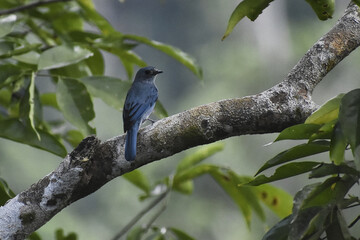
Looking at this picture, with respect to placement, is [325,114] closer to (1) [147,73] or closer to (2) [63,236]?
(2) [63,236]

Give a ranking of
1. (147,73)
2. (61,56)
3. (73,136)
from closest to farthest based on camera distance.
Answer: (61,56)
(73,136)
(147,73)

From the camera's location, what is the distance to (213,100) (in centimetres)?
1552

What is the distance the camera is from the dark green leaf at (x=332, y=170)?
1354 mm

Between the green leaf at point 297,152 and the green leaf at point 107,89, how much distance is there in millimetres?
891

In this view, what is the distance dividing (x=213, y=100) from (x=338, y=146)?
46.7ft

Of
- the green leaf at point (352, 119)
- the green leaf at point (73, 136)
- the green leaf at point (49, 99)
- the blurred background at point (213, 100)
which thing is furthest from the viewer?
the blurred background at point (213, 100)

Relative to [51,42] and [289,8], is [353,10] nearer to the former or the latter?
[51,42]

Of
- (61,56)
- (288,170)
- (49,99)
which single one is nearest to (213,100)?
(49,99)

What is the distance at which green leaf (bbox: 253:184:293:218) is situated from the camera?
7.94 ft

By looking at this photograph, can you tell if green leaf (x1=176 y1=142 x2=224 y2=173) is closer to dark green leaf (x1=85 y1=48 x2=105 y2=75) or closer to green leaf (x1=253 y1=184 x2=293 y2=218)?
green leaf (x1=253 y1=184 x2=293 y2=218)

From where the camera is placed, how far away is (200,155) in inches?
101

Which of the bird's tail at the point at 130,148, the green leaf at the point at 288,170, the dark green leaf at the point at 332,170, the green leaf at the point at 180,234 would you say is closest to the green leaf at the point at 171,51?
the green leaf at the point at 180,234

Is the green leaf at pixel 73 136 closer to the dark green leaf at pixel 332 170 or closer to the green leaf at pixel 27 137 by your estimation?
the green leaf at pixel 27 137

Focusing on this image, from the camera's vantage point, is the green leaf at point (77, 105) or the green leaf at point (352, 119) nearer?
the green leaf at point (352, 119)
